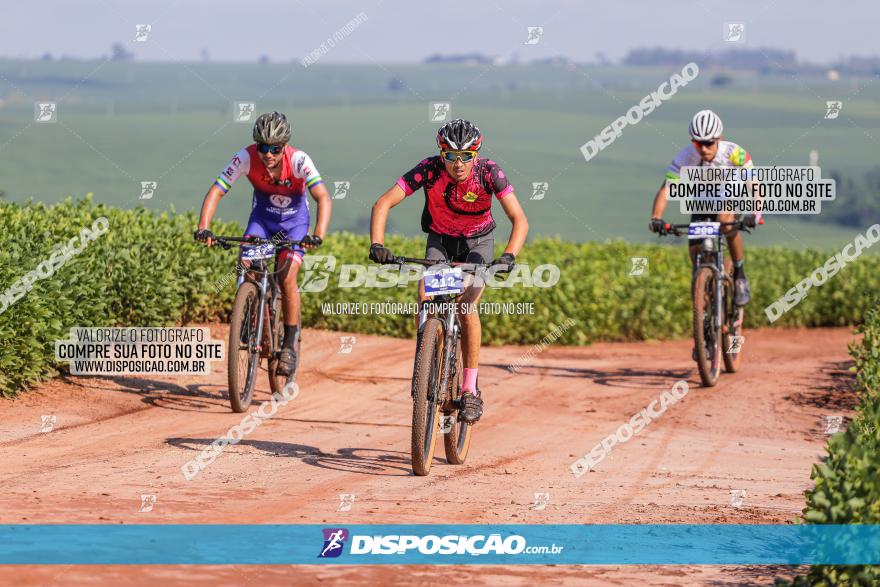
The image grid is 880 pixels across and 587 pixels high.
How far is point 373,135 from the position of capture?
5884 cm

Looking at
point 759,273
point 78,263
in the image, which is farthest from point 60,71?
point 78,263

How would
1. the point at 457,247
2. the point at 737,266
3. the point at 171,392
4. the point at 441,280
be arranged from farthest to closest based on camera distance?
1. the point at 737,266
2. the point at 171,392
3. the point at 457,247
4. the point at 441,280

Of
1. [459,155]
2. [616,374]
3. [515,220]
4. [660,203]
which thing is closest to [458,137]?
[459,155]

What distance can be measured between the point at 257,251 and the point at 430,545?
5.11 m

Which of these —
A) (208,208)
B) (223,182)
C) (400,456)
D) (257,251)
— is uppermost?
(223,182)

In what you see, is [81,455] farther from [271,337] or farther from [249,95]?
[249,95]

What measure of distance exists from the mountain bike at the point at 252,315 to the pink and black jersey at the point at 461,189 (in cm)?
237

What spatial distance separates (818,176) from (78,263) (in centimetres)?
1000

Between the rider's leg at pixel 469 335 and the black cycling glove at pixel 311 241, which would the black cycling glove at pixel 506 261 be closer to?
the rider's leg at pixel 469 335

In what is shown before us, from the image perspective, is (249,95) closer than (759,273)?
No

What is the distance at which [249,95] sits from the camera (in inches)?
3017

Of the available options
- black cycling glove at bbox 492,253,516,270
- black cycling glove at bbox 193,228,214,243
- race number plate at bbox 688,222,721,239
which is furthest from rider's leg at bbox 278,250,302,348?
race number plate at bbox 688,222,721,239

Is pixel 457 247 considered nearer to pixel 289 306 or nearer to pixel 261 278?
pixel 261 278

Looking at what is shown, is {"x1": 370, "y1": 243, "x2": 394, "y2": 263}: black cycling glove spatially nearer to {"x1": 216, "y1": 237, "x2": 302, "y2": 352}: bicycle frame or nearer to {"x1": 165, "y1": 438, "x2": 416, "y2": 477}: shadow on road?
{"x1": 165, "y1": 438, "x2": 416, "y2": 477}: shadow on road
